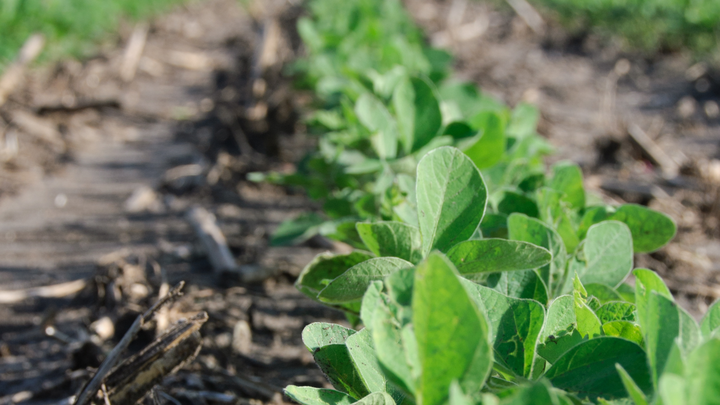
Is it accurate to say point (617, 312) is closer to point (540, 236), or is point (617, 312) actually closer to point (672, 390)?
point (540, 236)

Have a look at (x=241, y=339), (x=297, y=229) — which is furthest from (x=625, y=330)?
(x=241, y=339)

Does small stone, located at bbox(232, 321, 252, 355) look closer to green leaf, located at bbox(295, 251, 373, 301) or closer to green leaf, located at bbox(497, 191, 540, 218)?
green leaf, located at bbox(295, 251, 373, 301)

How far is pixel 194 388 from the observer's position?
58.3 inches

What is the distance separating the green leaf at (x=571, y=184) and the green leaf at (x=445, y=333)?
84 centimetres

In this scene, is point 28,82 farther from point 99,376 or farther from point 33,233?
point 99,376

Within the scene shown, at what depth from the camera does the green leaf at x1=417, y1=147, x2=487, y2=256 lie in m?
0.89

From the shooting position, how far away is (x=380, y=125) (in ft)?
5.28

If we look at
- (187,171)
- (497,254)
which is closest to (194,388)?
(497,254)

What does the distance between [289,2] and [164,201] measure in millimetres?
6423

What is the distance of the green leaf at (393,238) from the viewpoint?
948 mm

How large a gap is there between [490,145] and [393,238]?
0.69 meters

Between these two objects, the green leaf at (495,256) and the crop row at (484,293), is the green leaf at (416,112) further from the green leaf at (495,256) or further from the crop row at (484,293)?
the green leaf at (495,256)

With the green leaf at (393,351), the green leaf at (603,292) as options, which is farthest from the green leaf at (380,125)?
the green leaf at (393,351)

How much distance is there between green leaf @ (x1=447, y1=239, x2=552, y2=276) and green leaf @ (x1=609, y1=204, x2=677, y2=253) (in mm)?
459
